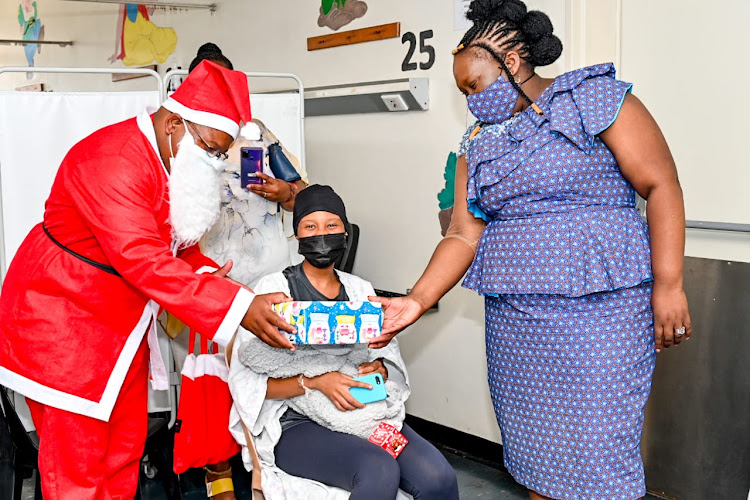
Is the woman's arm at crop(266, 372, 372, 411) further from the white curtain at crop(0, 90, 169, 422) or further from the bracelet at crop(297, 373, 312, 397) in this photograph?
the white curtain at crop(0, 90, 169, 422)

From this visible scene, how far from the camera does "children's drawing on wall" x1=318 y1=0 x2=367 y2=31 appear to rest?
13.9 feet

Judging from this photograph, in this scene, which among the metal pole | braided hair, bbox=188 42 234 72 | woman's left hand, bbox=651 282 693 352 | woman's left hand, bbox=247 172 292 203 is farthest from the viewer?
braided hair, bbox=188 42 234 72

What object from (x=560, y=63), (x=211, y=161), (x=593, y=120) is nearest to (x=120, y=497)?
(x=211, y=161)

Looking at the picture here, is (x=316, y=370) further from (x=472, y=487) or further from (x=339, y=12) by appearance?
(x=339, y=12)

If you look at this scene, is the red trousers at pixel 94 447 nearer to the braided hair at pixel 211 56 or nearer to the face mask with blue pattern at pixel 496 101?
the face mask with blue pattern at pixel 496 101

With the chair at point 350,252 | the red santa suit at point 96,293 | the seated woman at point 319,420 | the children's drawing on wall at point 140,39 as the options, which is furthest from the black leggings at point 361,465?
the children's drawing on wall at point 140,39

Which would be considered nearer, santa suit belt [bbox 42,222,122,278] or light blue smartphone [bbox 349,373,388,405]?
santa suit belt [bbox 42,222,122,278]

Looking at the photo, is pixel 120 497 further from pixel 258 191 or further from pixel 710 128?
pixel 710 128

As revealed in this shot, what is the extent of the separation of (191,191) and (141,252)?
0.93 ft

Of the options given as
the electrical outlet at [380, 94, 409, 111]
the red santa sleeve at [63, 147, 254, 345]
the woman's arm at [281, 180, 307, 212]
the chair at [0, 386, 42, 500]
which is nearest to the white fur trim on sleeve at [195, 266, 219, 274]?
the red santa sleeve at [63, 147, 254, 345]

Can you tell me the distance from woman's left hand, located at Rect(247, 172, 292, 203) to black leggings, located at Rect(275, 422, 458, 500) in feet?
3.97

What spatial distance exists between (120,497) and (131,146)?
1.09m

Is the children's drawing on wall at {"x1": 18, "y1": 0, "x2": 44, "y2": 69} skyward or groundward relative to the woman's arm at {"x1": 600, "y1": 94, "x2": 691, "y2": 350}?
skyward

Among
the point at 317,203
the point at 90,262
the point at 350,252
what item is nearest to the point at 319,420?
the point at 317,203
